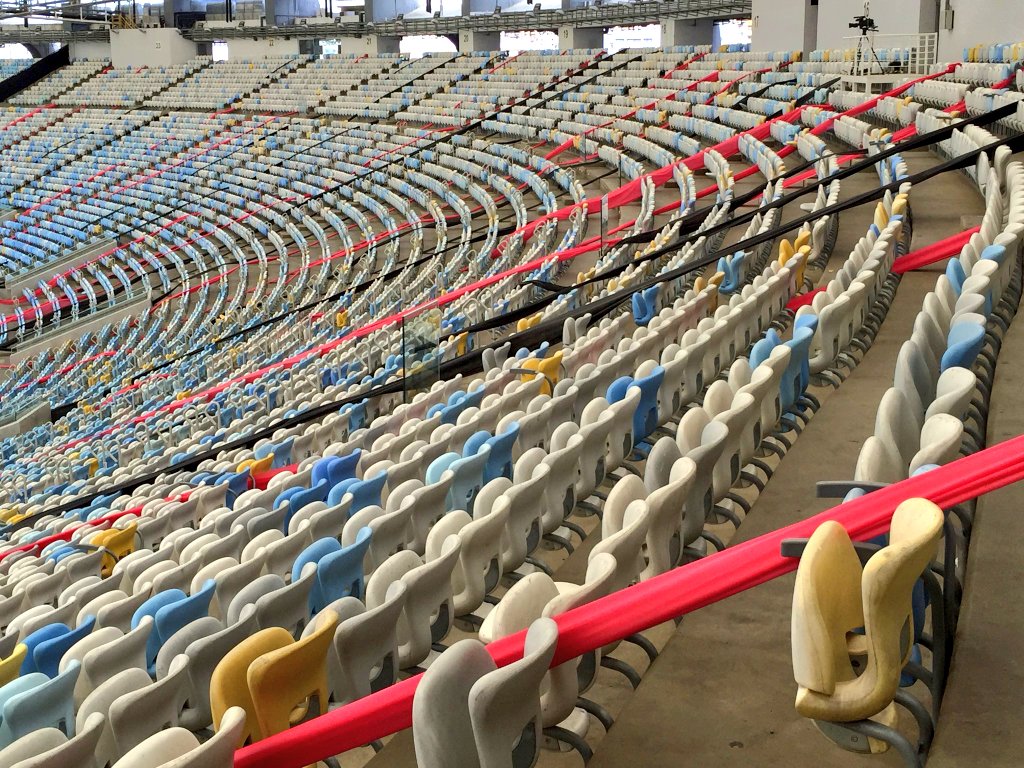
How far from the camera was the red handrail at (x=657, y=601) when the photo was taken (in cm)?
173

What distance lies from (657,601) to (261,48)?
32.3m

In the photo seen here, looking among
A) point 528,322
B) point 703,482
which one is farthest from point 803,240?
point 703,482

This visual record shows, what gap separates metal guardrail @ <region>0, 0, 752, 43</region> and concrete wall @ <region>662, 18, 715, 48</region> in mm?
439

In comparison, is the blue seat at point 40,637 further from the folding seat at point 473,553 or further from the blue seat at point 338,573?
the folding seat at point 473,553

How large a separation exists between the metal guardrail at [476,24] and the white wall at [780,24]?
8.66ft

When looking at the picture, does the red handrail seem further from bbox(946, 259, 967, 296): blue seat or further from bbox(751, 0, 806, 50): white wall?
bbox(751, 0, 806, 50): white wall

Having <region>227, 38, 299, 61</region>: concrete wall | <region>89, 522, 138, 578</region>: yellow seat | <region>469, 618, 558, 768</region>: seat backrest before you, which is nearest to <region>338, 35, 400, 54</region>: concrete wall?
<region>227, 38, 299, 61</region>: concrete wall

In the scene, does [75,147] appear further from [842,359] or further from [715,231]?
[842,359]

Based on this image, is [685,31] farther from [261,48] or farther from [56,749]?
[56,749]

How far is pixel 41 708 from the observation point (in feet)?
7.88

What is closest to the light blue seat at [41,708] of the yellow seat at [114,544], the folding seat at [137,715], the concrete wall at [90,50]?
the folding seat at [137,715]

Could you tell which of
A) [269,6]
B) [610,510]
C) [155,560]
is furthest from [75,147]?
[610,510]

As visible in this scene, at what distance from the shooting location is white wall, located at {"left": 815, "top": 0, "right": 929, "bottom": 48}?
15.6 meters

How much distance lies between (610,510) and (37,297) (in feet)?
60.2
